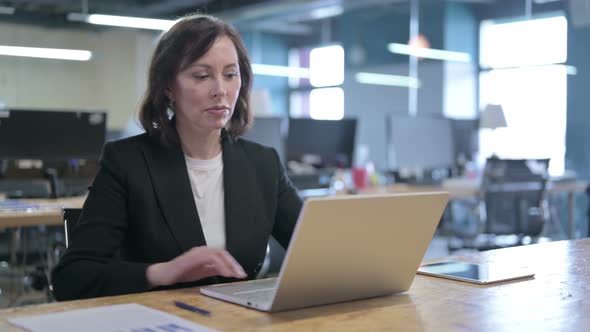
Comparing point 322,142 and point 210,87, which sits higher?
point 210,87

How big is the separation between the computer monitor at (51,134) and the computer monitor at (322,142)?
1.55 meters

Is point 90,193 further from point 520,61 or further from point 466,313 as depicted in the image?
point 520,61

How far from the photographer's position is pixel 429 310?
1168 millimetres

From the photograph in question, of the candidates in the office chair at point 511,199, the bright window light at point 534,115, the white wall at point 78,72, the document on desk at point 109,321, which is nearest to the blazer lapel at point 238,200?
the document on desk at point 109,321

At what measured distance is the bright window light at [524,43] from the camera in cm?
776

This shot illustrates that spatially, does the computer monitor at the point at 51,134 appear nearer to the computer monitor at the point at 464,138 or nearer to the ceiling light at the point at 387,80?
the computer monitor at the point at 464,138

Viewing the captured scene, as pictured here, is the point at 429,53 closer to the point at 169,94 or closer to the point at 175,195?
the point at 169,94

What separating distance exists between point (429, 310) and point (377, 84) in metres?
8.90

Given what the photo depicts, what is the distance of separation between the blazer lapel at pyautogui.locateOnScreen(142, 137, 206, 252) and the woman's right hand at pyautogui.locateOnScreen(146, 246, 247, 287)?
212 millimetres

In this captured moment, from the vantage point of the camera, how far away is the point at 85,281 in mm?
1488

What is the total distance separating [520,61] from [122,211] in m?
7.37

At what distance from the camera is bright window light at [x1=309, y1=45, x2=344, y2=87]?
1066 centimetres

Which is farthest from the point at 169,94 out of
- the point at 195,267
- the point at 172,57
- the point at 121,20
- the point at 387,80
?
the point at 387,80

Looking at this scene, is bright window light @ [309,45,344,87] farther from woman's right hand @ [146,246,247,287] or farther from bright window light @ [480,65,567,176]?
woman's right hand @ [146,246,247,287]
